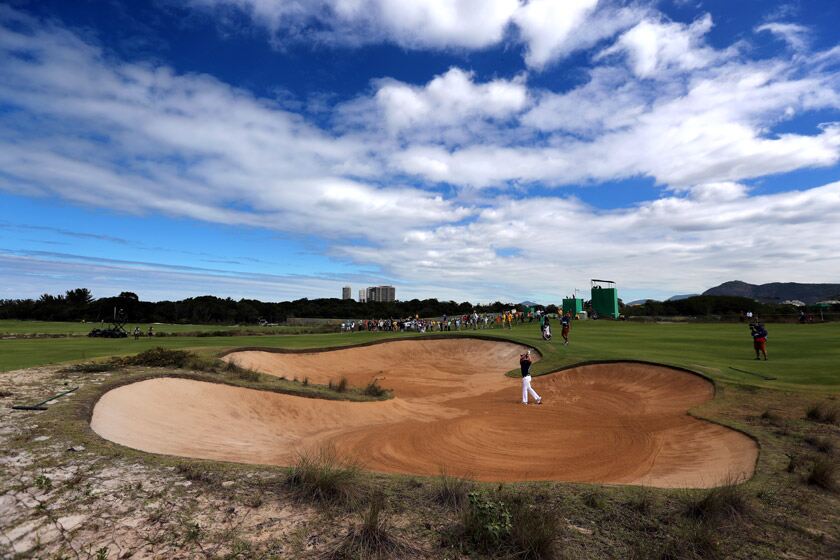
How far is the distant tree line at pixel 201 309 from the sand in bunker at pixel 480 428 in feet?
197

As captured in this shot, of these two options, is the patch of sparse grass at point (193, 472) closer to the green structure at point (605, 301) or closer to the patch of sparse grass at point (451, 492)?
the patch of sparse grass at point (451, 492)

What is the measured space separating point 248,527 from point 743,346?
2731cm

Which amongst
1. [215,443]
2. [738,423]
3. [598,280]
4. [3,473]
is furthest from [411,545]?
[598,280]

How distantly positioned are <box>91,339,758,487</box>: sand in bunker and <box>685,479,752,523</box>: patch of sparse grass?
2216 mm

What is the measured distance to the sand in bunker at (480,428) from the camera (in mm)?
9266

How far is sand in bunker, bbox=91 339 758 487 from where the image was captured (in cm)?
927

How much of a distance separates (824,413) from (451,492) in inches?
405

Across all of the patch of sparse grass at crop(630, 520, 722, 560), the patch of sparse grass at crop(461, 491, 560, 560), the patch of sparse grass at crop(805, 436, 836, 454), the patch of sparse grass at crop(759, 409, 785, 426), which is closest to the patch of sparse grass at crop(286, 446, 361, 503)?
the patch of sparse grass at crop(461, 491, 560, 560)

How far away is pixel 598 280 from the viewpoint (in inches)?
2313

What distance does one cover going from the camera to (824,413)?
33.7 feet

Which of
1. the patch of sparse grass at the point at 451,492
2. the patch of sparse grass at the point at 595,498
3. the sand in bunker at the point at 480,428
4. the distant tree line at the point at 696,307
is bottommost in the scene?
the sand in bunker at the point at 480,428

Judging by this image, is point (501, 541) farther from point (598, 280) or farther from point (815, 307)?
point (815, 307)

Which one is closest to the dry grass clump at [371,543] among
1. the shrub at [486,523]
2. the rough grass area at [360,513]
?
Answer: the rough grass area at [360,513]

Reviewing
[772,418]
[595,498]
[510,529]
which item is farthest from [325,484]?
[772,418]
